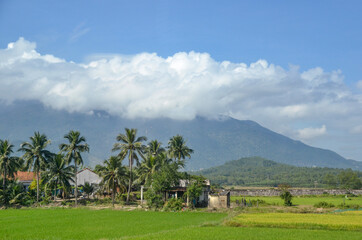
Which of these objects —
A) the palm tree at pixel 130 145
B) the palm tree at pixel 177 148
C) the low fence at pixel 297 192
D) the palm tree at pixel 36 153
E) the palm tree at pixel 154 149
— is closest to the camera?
the palm tree at pixel 36 153

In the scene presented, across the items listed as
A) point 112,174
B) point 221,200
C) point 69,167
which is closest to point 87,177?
point 69,167

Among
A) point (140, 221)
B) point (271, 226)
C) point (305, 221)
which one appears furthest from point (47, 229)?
point (305, 221)

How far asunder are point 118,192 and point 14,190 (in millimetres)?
24293

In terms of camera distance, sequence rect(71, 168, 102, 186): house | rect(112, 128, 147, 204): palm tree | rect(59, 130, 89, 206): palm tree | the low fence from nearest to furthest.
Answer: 1. rect(59, 130, 89, 206): palm tree
2. rect(112, 128, 147, 204): palm tree
3. rect(71, 168, 102, 186): house
4. the low fence

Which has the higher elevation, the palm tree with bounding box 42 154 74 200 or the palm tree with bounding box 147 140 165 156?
the palm tree with bounding box 147 140 165 156

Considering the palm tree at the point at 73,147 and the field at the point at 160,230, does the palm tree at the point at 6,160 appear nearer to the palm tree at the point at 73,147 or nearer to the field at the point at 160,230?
the palm tree at the point at 73,147

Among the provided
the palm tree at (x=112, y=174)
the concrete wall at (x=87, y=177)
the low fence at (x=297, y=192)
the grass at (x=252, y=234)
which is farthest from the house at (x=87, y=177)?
the grass at (x=252, y=234)

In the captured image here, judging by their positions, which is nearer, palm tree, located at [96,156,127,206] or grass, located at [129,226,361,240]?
grass, located at [129,226,361,240]

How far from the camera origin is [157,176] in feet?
Answer: 221

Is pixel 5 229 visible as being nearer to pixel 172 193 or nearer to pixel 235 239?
pixel 235 239

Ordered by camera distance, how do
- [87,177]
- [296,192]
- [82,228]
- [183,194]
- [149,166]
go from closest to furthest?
1. [82,228]
2. [183,194]
3. [149,166]
4. [87,177]
5. [296,192]

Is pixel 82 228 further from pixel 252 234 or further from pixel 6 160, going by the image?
pixel 6 160

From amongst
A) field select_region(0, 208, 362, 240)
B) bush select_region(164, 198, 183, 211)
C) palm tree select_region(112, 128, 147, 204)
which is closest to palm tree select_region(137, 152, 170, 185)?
palm tree select_region(112, 128, 147, 204)

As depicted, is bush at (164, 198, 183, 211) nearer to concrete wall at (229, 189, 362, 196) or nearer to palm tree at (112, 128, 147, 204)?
palm tree at (112, 128, 147, 204)
